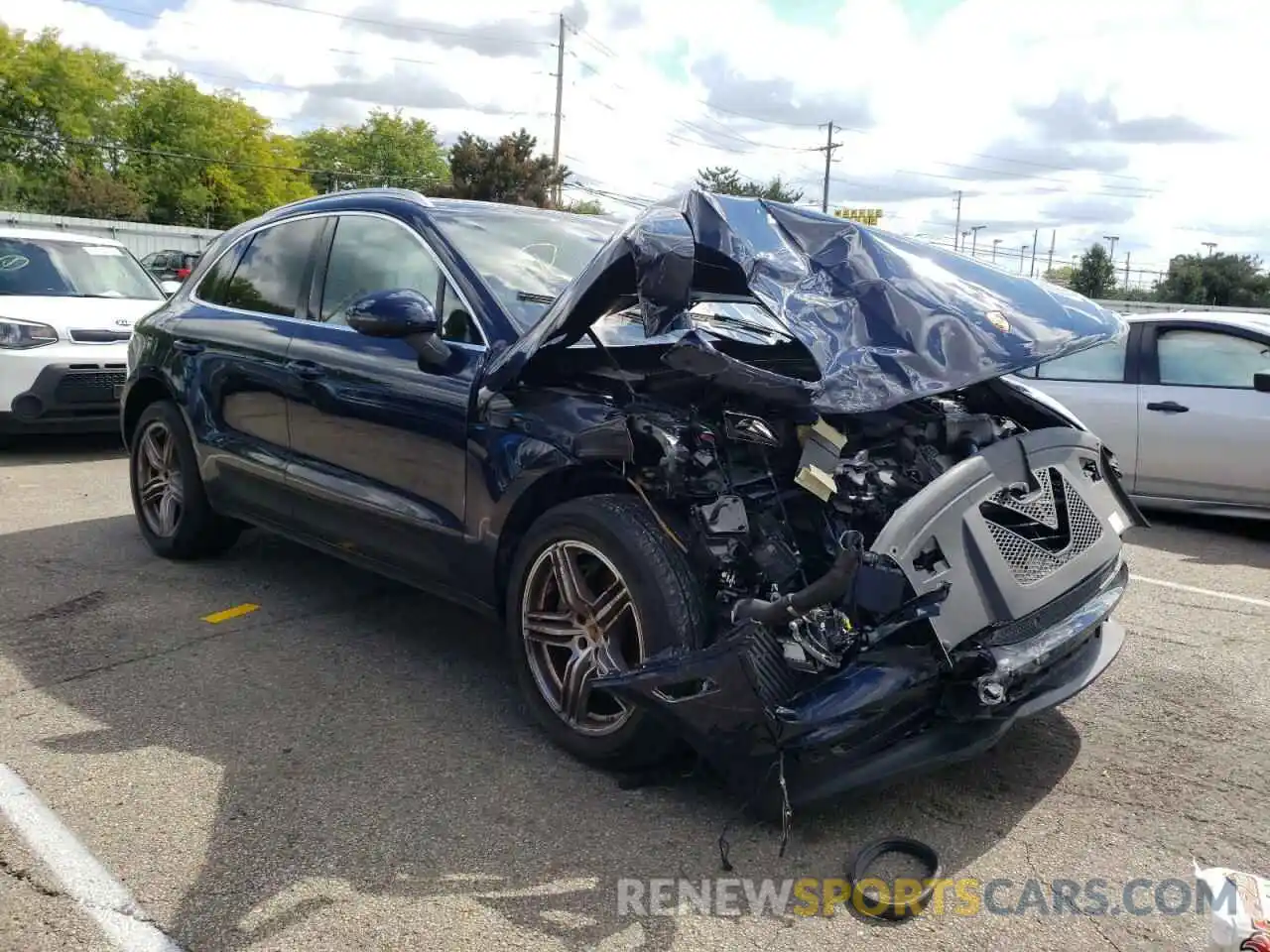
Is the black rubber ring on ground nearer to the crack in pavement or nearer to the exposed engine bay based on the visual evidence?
the exposed engine bay

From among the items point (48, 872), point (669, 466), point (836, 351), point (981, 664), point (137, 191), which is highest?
point (137, 191)

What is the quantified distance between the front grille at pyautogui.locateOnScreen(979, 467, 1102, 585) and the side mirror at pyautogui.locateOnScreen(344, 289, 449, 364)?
2017 millimetres

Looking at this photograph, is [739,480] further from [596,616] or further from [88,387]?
[88,387]

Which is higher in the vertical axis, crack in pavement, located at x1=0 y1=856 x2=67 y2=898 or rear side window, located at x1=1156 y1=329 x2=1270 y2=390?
rear side window, located at x1=1156 y1=329 x2=1270 y2=390

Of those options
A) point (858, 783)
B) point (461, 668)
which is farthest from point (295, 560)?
point (858, 783)

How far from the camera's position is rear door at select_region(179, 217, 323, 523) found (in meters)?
4.84

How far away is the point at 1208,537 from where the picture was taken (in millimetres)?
7305

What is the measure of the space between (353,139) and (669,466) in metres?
100

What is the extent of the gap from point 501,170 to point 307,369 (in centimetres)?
3899

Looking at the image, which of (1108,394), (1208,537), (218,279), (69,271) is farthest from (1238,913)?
(69,271)

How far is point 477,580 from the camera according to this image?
12.7ft

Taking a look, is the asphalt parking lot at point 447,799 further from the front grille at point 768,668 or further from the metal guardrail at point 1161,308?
the metal guardrail at point 1161,308

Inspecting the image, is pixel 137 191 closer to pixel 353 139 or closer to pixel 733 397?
pixel 353 139

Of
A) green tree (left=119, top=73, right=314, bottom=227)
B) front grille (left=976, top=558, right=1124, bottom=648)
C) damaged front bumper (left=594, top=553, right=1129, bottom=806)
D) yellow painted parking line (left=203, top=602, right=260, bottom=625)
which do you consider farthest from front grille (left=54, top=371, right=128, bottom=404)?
green tree (left=119, top=73, right=314, bottom=227)
